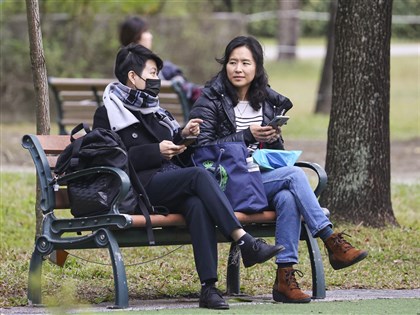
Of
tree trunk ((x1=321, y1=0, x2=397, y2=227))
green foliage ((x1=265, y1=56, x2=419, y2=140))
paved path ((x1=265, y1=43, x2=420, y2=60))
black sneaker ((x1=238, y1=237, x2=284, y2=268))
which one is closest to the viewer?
black sneaker ((x1=238, y1=237, x2=284, y2=268))

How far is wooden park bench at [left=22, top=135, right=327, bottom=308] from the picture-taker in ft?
21.6

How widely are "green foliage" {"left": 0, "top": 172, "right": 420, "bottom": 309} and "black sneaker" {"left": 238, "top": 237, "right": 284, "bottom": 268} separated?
87cm

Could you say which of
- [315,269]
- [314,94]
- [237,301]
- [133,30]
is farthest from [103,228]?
[314,94]

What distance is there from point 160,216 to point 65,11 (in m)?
13.3

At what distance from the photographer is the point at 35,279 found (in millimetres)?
6637

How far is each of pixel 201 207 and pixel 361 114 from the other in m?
3.29

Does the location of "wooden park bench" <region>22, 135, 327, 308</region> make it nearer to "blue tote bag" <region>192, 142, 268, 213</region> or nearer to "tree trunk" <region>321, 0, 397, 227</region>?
"blue tote bag" <region>192, 142, 268, 213</region>

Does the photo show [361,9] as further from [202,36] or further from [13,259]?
[202,36]

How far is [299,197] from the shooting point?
7035 millimetres

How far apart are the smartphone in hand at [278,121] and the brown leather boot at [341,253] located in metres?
0.70

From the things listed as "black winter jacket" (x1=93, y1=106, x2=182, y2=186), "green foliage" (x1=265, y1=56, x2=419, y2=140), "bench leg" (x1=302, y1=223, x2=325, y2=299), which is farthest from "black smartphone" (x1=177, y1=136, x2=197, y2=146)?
"green foliage" (x1=265, y1=56, x2=419, y2=140)

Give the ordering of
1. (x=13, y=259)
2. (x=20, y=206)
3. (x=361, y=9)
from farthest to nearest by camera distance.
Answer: (x=20, y=206), (x=361, y=9), (x=13, y=259)

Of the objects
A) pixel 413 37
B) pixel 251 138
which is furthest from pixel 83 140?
pixel 413 37

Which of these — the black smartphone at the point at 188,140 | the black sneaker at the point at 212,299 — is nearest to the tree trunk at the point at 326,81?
the black smartphone at the point at 188,140
